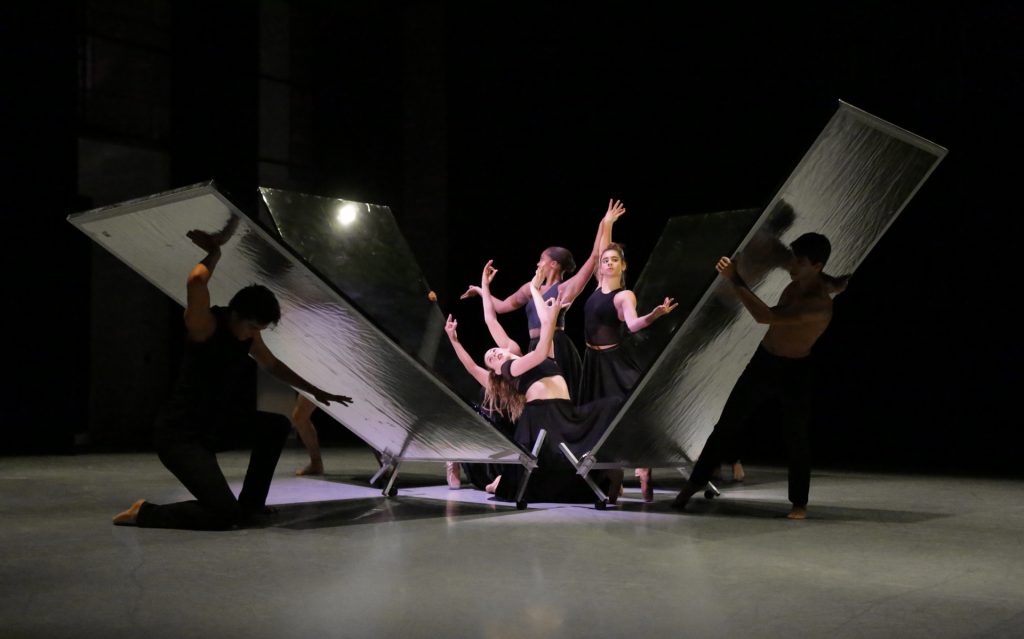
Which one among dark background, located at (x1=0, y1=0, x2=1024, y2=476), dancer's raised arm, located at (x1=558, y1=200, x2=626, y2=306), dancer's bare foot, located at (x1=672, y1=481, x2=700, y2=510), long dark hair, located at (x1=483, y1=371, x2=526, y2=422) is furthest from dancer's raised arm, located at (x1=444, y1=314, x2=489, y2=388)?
dark background, located at (x1=0, y1=0, x2=1024, y2=476)

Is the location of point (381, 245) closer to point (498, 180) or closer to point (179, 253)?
point (179, 253)

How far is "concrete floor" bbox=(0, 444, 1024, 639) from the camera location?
2.18 m

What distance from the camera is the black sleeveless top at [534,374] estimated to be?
463 centimetres

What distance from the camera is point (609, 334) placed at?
5059mm

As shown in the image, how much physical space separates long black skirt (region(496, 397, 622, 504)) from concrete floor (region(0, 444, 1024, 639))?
0.51ft

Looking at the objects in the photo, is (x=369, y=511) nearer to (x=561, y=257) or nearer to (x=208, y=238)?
(x=208, y=238)

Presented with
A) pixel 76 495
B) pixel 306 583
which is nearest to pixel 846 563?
pixel 306 583

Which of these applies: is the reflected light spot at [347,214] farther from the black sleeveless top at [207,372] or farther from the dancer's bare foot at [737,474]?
the dancer's bare foot at [737,474]

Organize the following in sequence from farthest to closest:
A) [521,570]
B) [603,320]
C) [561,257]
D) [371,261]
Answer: [561,257] < [603,320] < [371,261] < [521,570]

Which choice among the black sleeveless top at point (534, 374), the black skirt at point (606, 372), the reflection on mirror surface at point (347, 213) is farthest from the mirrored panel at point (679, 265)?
the reflection on mirror surface at point (347, 213)

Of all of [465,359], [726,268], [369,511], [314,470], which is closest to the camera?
[726,268]

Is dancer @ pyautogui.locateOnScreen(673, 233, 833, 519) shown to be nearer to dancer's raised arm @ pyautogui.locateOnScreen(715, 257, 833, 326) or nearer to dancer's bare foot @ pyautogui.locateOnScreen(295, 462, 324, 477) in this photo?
dancer's raised arm @ pyautogui.locateOnScreen(715, 257, 833, 326)

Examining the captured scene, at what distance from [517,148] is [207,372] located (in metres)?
5.60

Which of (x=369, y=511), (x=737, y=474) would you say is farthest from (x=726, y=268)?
(x=737, y=474)
